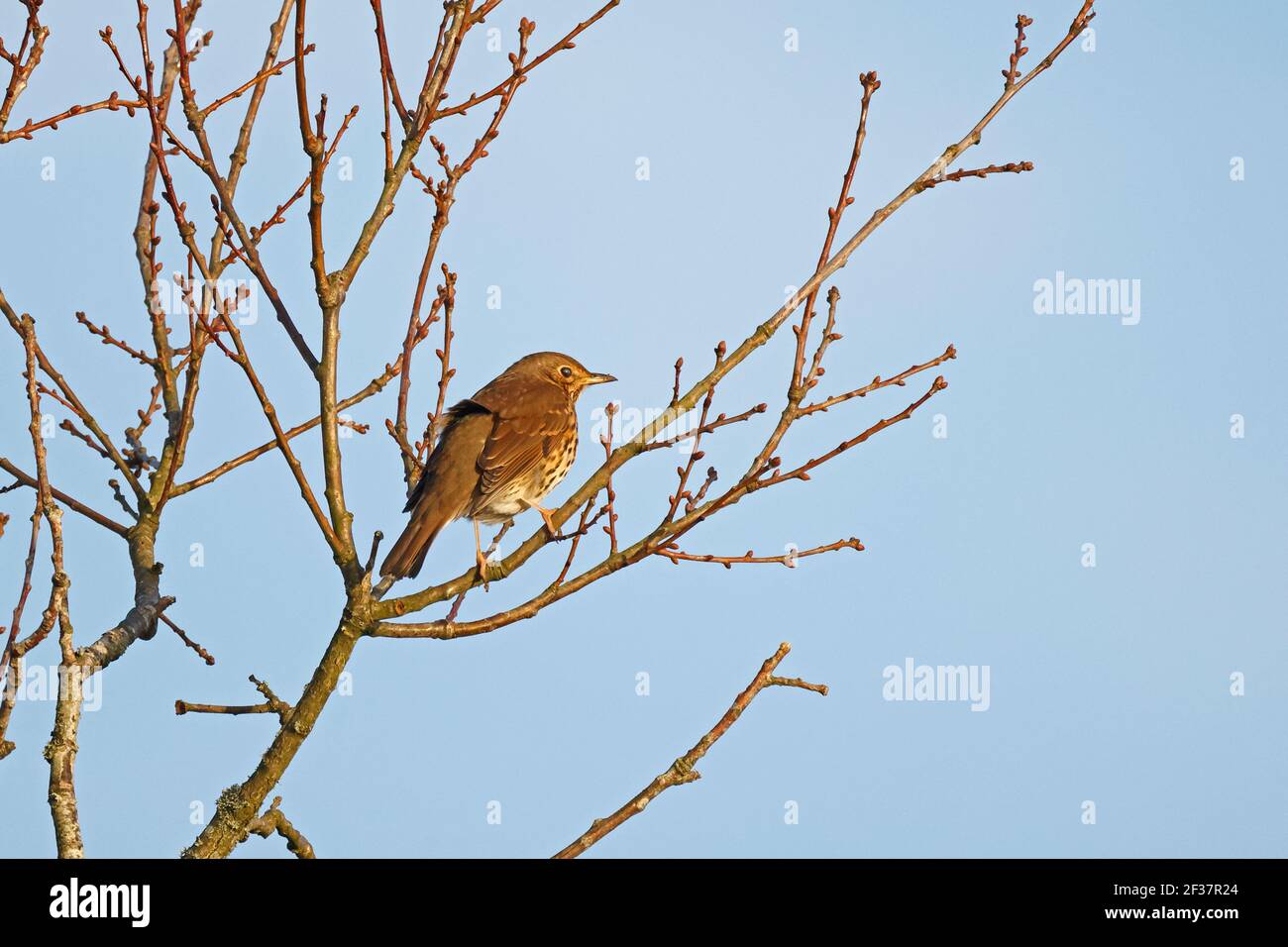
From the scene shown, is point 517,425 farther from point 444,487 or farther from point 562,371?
point 562,371

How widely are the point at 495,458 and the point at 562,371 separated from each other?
152 cm

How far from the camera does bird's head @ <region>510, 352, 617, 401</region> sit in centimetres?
818

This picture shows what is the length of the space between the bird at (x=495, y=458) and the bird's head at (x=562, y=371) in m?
0.02

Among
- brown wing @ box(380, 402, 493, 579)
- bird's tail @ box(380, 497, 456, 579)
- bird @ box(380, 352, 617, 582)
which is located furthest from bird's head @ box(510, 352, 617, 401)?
bird's tail @ box(380, 497, 456, 579)

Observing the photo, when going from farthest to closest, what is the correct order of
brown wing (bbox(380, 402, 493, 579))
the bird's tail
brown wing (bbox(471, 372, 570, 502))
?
brown wing (bbox(471, 372, 570, 502))
brown wing (bbox(380, 402, 493, 579))
the bird's tail

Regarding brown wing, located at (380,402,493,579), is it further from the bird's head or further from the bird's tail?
the bird's head

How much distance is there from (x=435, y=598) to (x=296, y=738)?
0.64 meters

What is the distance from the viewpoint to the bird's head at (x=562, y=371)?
26.8 feet

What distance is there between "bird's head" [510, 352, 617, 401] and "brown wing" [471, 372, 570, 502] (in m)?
0.13

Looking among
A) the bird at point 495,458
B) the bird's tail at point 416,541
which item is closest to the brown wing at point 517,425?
the bird at point 495,458

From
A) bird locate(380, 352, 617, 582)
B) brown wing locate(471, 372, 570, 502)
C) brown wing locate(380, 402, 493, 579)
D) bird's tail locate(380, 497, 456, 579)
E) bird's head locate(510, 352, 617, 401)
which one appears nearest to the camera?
bird's tail locate(380, 497, 456, 579)

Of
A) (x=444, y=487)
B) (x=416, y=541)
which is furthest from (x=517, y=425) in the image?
(x=416, y=541)
